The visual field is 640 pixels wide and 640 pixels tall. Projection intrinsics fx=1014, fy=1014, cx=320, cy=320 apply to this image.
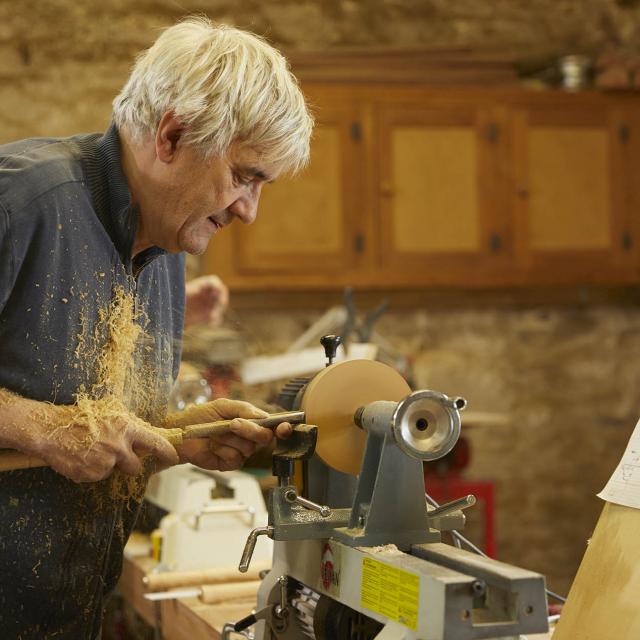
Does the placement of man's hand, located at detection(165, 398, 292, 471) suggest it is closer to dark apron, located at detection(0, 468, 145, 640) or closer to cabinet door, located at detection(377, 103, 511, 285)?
dark apron, located at detection(0, 468, 145, 640)

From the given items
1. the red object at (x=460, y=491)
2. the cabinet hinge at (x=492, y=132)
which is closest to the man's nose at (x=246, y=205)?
the red object at (x=460, y=491)

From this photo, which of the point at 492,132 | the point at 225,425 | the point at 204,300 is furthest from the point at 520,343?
the point at 225,425

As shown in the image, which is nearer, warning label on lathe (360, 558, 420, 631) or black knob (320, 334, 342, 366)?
warning label on lathe (360, 558, 420, 631)

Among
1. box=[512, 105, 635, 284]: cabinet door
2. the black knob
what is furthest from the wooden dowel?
box=[512, 105, 635, 284]: cabinet door

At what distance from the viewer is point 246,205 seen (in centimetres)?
178

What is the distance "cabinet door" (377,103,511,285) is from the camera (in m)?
4.88

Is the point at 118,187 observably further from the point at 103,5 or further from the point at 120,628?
the point at 103,5

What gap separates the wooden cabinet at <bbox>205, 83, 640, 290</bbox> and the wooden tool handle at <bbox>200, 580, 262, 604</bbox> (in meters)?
2.73

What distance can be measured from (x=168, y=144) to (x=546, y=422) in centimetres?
405

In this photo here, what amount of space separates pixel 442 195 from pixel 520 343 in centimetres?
98

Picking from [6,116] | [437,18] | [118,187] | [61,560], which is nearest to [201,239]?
[118,187]

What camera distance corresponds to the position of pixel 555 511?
5410 mm

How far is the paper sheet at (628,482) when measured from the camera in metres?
1.61

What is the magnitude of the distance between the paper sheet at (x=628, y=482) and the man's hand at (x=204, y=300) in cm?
122
